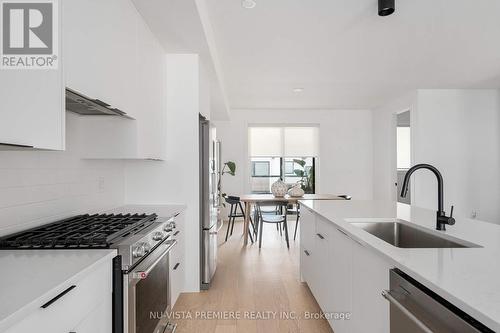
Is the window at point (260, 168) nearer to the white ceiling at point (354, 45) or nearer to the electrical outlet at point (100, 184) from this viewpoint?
the white ceiling at point (354, 45)

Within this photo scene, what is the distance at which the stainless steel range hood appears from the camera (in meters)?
1.40

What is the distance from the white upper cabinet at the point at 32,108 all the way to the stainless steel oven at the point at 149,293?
2.27 feet

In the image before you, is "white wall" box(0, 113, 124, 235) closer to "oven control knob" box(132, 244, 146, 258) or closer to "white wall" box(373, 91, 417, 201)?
"oven control knob" box(132, 244, 146, 258)

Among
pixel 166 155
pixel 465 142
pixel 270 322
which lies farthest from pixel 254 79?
pixel 465 142

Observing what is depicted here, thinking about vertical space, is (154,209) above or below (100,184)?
below

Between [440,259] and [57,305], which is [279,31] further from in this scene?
[57,305]

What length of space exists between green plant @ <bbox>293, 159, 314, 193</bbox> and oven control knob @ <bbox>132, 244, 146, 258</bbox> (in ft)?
19.4

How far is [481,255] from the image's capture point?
1.10 m

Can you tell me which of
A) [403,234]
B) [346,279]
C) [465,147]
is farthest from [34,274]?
[465,147]

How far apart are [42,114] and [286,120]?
6199 millimetres

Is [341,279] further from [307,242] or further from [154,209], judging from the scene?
[154,209]

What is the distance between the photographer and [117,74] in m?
1.76

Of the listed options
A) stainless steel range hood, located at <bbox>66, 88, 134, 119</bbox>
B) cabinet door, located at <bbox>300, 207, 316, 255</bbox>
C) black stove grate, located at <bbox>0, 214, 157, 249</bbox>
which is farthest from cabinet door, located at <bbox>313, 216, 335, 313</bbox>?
stainless steel range hood, located at <bbox>66, 88, 134, 119</bbox>

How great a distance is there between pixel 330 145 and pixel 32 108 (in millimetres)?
6572
